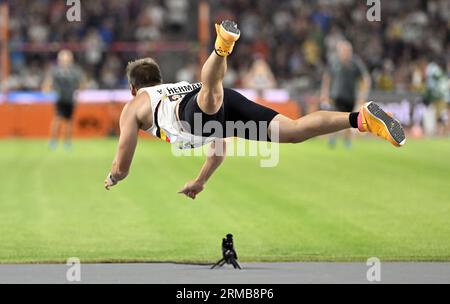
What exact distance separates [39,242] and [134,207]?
11.5ft

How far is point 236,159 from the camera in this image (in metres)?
26.3

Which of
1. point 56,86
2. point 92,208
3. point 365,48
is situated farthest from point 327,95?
point 92,208

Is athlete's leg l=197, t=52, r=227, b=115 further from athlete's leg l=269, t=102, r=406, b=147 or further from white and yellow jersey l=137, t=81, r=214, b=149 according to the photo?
athlete's leg l=269, t=102, r=406, b=147

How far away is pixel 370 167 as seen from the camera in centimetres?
2380

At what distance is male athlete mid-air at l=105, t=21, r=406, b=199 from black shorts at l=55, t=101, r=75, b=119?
59.1ft

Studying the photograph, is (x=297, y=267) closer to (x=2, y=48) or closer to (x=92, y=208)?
(x=92, y=208)

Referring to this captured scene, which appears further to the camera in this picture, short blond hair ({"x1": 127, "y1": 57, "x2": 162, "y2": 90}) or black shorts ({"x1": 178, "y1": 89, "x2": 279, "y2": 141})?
short blond hair ({"x1": 127, "y1": 57, "x2": 162, "y2": 90})

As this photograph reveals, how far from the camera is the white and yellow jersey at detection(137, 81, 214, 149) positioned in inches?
463

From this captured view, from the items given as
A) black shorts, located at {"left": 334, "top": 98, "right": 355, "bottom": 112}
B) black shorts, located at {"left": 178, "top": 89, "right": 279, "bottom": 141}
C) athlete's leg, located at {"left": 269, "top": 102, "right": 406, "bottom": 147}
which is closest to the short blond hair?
black shorts, located at {"left": 178, "top": 89, "right": 279, "bottom": 141}

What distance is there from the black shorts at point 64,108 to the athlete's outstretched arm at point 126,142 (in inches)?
732

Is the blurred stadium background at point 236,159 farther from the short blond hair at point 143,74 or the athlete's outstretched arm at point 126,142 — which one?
the short blond hair at point 143,74

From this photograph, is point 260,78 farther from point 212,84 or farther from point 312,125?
point 212,84

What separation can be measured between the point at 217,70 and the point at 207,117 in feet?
1.91

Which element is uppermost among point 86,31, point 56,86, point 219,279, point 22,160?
point 86,31
